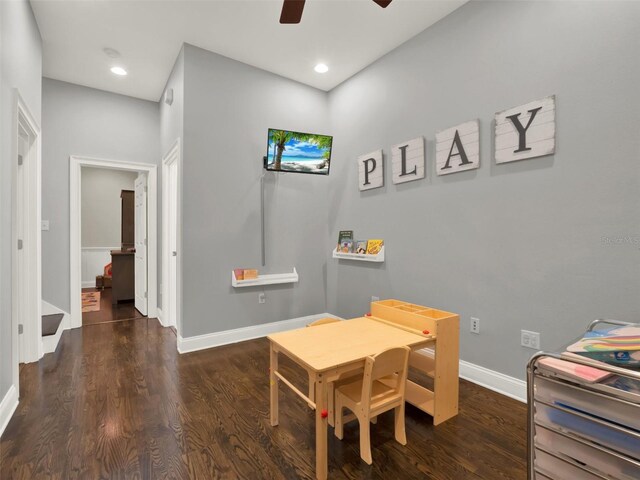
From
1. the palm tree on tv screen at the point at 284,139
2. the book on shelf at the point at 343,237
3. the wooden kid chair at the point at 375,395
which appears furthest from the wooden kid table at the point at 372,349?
the palm tree on tv screen at the point at 284,139

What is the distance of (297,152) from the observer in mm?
3451

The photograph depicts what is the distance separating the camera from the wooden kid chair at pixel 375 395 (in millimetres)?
1540

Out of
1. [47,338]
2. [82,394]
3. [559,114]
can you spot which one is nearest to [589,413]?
[559,114]

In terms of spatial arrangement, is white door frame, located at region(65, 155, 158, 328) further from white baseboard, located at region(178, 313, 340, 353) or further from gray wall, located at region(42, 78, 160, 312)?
white baseboard, located at region(178, 313, 340, 353)

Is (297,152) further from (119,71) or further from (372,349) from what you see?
(372,349)

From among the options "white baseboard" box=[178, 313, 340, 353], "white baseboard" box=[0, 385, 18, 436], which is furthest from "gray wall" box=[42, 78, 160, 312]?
"white baseboard" box=[0, 385, 18, 436]

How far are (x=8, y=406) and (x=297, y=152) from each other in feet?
9.87

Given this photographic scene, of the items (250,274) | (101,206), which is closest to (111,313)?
(250,274)

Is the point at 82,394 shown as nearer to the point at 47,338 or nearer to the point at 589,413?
the point at 47,338

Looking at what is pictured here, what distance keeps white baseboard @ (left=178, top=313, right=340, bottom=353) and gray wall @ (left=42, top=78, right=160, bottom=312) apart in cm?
191

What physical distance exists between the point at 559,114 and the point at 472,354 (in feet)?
6.02

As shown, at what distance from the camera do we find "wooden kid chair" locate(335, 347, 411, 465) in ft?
5.05

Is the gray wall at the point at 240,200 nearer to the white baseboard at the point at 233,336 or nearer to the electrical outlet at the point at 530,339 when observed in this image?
the white baseboard at the point at 233,336

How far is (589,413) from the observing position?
94 cm
